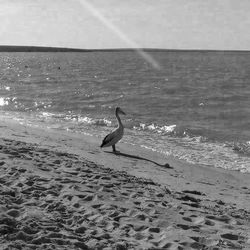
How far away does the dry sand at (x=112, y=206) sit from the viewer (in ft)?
18.4

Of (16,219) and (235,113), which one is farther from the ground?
(235,113)

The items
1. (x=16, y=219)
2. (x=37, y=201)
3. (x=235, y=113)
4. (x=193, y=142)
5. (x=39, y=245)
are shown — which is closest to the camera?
(x=39, y=245)

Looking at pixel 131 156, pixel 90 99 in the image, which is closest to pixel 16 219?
pixel 131 156

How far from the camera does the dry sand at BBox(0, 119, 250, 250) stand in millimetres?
5613

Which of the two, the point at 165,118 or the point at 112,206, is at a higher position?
the point at 165,118

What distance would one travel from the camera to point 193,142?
52.7 ft

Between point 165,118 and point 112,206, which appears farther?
point 165,118

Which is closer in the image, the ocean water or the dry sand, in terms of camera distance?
the dry sand

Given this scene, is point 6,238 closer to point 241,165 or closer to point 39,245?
point 39,245

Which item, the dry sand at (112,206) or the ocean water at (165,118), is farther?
the ocean water at (165,118)

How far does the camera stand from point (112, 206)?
682 cm

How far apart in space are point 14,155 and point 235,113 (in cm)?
1569

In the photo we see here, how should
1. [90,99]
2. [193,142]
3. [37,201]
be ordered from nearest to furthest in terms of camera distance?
[37,201], [193,142], [90,99]

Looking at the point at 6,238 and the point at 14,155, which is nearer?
the point at 6,238
